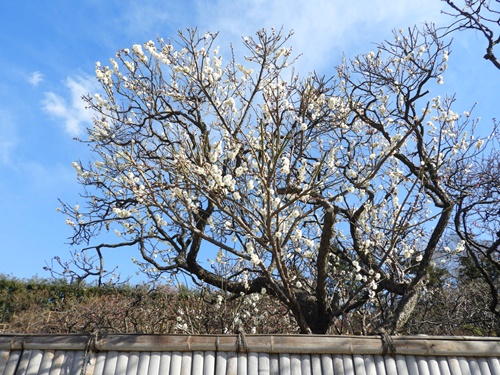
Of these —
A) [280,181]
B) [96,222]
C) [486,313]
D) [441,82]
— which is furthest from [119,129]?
[486,313]

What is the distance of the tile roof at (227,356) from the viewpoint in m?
2.53

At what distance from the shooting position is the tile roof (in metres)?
2.53

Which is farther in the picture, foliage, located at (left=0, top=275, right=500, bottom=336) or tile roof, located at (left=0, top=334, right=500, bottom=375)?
foliage, located at (left=0, top=275, right=500, bottom=336)

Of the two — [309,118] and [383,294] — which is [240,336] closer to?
[309,118]

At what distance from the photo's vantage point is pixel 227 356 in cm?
256

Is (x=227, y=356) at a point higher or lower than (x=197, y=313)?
lower

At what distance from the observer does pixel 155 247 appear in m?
→ 5.10

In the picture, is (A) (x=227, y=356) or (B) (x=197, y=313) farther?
(B) (x=197, y=313)

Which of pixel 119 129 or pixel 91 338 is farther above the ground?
pixel 119 129

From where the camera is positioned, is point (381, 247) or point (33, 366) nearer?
point (33, 366)

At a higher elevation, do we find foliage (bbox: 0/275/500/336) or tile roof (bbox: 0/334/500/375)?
foliage (bbox: 0/275/500/336)

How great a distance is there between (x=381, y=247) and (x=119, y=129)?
3.28 meters

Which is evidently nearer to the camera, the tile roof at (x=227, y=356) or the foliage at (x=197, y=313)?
the tile roof at (x=227, y=356)

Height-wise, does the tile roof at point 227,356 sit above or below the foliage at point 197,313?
below
